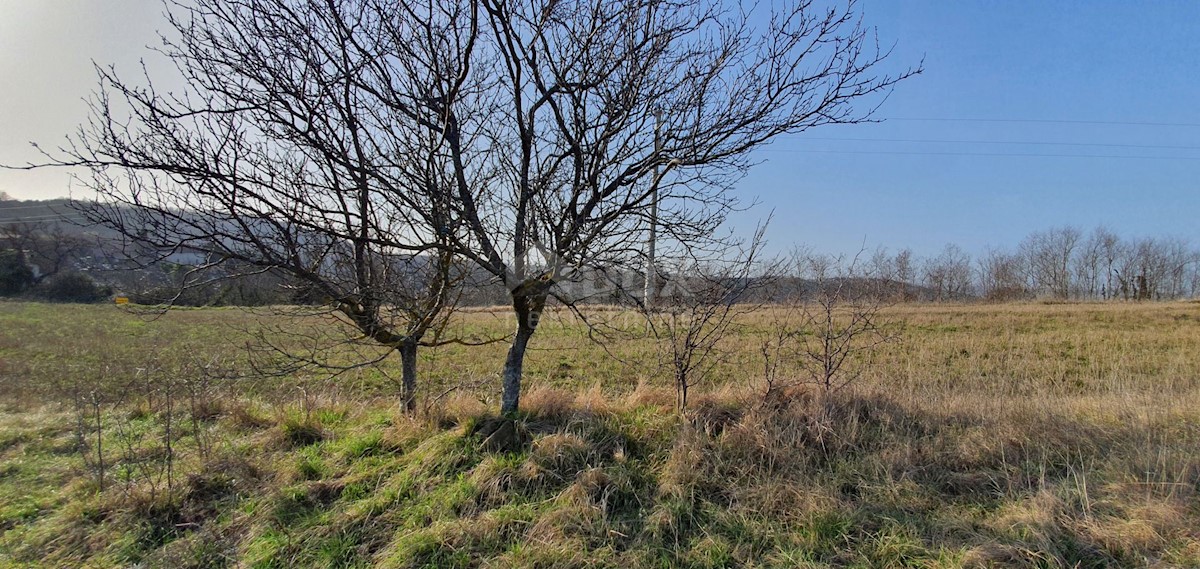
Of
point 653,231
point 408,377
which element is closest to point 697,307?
point 653,231

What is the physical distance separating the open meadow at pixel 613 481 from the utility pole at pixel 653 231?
460 millimetres

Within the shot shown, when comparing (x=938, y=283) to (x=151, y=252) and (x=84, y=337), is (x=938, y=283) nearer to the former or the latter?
(x=151, y=252)

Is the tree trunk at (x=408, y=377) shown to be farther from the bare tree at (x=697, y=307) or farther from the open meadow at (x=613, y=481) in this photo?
the bare tree at (x=697, y=307)

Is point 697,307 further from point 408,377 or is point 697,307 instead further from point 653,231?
point 408,377

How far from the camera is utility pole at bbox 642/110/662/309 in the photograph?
397 centimetres

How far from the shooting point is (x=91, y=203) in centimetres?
331

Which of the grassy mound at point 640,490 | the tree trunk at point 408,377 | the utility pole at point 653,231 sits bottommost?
the grassy mound at point 640,490

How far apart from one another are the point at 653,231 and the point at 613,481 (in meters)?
2.11

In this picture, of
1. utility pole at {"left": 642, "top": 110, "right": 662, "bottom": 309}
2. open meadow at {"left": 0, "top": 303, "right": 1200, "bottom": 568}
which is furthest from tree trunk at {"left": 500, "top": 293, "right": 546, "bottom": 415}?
utility pole at {"left": 642, "top": 110, "right": 662, "bottom": 309}

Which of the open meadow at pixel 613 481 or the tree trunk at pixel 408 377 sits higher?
the tree trunk at pixel 408 377

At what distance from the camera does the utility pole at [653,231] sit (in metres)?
3.97

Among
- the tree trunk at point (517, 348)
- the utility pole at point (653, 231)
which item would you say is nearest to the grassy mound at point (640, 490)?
the tree trunk at point (517, 348)

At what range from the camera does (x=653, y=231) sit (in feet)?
13.5

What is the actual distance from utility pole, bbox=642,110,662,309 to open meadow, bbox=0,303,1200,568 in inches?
18.1
